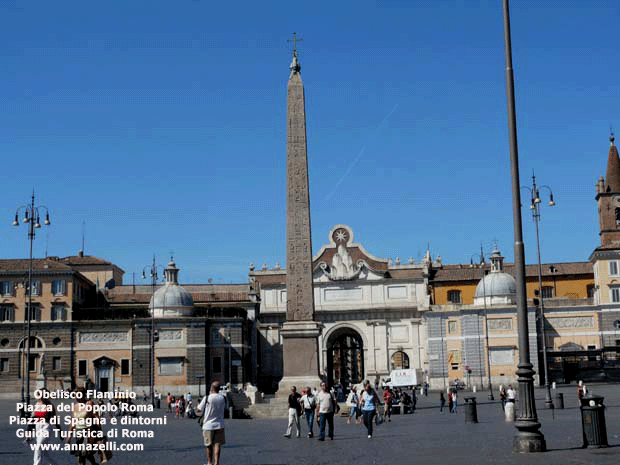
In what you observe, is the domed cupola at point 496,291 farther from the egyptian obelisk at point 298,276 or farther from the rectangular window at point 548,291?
the egyptian obelisk at point 298,276

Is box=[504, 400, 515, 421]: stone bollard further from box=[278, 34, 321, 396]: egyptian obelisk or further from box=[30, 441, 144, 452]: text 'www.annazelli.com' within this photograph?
box=[30, 441, 144, 452]: text 'www.annazelli.com'

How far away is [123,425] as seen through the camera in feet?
108

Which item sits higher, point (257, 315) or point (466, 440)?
point (257, 315)

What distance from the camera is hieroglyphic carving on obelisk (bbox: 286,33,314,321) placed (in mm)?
36406

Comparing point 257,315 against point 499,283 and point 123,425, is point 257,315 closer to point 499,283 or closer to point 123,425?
point 499,283

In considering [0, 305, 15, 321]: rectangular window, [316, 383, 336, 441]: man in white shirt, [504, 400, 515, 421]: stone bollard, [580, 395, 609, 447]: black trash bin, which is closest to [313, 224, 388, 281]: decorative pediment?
[0, 305, 15, 321]: rectangular window

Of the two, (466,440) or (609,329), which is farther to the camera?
(609,329)

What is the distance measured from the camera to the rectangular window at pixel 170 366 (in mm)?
64938

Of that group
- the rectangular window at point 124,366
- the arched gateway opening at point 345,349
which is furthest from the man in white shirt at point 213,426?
the arched gateway opening at point 345,349

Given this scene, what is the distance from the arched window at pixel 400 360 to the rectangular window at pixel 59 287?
2679cm

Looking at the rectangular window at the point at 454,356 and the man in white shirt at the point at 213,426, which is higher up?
the rectangular window at the point at 454,356

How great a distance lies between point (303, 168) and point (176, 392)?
32203mm

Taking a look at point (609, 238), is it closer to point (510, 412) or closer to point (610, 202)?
point (610, 202)

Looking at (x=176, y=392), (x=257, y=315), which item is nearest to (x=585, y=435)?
(x=176, y=392)
